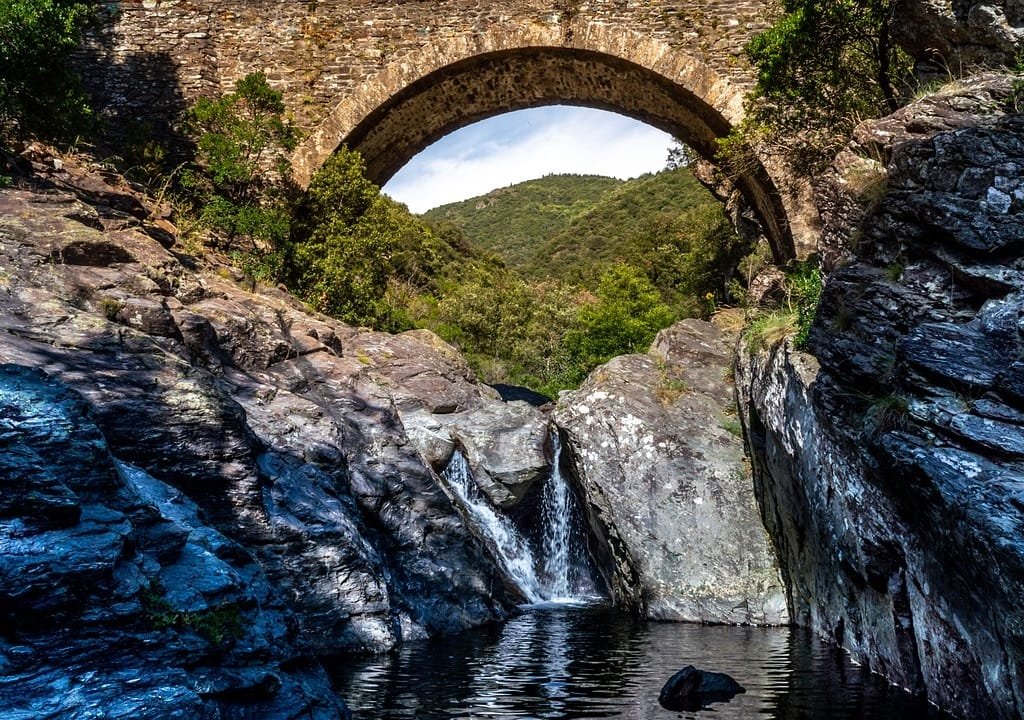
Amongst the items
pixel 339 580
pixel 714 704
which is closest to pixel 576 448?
pixel 339 580

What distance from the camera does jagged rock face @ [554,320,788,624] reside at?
8477 mm

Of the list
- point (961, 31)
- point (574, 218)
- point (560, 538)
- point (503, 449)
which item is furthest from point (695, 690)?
point (574, 218)

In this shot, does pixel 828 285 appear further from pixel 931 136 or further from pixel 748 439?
pixel 748 439

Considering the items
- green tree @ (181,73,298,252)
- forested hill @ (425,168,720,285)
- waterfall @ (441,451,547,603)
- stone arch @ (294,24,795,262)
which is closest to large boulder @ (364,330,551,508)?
waterfall @ (441,451,547,603)

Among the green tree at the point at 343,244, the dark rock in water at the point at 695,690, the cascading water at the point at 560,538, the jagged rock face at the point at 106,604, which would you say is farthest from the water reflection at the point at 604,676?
the green tree at the point at 343,244

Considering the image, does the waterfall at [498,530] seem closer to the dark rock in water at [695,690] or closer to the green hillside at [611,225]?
the dark rock in water at [695,690]

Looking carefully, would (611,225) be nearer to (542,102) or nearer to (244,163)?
(542,102)

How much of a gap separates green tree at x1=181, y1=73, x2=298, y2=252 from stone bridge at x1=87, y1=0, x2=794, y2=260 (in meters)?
0.52

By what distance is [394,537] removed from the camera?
317 inches

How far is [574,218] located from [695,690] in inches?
2245

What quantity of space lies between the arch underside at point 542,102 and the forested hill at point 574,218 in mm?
10251

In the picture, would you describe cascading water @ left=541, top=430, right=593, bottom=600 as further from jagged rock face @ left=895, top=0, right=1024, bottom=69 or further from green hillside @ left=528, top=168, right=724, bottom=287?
green hillside @ left=528, top=168, right=724, bottom=287

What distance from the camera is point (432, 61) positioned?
13266mm

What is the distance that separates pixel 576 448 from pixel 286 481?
3819 mm
